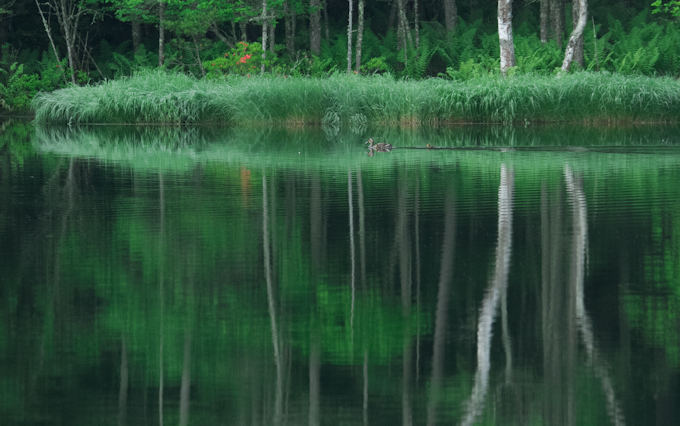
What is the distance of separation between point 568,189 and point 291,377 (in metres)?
6.94

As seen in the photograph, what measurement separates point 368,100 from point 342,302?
19279 millimetres

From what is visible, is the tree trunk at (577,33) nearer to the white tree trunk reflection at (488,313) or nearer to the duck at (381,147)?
the duck at (381,147)

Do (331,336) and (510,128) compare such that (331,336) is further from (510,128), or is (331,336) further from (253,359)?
(510,128)

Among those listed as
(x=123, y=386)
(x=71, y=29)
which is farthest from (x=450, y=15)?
(x=123, y=386)

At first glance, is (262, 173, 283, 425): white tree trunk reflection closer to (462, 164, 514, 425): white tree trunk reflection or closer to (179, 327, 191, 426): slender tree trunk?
(179, 327, 191, 426): slender tree trunk

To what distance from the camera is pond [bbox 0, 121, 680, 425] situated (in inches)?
152

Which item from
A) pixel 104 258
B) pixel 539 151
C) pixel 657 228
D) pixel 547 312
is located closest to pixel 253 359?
pixel 547 312

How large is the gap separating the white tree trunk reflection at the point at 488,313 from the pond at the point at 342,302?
0.02 meters

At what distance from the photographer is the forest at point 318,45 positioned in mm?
28406

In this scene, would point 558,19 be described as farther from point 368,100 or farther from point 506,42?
point 368,100

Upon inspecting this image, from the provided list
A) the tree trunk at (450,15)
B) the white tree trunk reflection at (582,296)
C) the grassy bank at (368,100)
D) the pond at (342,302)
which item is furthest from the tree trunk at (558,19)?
the white tree trunk reflection at (582,296)

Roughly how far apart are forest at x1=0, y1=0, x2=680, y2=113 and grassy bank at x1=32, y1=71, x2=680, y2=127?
145cm

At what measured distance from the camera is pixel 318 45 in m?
34.8

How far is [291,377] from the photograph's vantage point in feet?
13.5
